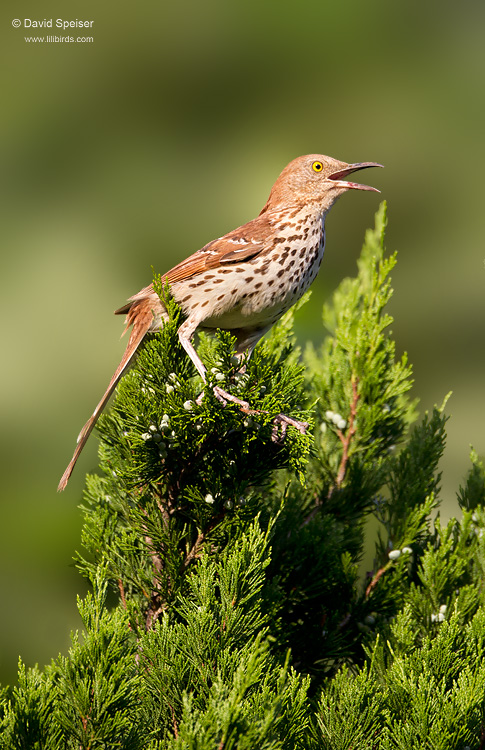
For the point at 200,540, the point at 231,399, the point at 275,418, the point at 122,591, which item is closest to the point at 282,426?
the point at 275,418

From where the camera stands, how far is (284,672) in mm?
1074

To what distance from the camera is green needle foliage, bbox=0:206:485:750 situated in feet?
3.69

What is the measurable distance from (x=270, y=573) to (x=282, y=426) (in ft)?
1.19

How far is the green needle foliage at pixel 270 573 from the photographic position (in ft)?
3.69

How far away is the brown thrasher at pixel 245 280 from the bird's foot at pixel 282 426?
378 millimetres

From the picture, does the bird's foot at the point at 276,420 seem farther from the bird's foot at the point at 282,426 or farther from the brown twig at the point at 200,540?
the brown twig at the point at 200,540

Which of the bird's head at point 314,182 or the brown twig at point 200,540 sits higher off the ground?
the bird's head at point 314,182

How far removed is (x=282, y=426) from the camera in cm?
151

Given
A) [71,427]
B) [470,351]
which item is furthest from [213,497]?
[470,351]

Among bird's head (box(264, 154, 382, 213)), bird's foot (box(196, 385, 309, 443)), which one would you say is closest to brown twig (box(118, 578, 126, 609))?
bird's foot (box(196, 385, 309, 443))

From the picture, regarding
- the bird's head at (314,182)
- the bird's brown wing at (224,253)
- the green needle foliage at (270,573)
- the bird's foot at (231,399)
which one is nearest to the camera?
the green needle foliage at (270,573)

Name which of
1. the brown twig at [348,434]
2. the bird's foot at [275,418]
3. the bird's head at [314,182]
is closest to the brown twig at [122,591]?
the bird's foot at [275,418]

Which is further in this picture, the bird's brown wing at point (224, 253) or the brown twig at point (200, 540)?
the bird's brown wing at point (224, 253)

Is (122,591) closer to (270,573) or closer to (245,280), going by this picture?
(270,573)
